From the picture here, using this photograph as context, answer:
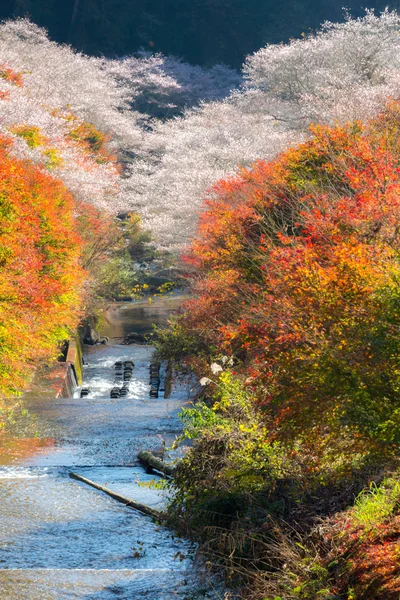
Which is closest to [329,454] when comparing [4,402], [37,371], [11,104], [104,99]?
[4,402]

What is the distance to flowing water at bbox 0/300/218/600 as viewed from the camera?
7363 mm

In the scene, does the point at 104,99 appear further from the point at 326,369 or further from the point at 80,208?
the point at 326,369

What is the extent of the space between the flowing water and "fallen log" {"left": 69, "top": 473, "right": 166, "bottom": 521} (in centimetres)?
12

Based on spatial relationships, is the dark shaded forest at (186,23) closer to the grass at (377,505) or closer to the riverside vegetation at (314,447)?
the riverside vegetation at (314,447)

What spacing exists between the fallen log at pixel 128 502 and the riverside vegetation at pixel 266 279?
1.29ft

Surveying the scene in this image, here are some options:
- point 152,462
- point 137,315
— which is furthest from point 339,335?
point 137,315

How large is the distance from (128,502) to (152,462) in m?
2.22

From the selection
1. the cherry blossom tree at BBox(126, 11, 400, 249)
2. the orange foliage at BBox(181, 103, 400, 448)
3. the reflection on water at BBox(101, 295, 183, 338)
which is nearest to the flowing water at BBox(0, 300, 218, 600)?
the orange foliage at BBox(181, 103, 400, 448)

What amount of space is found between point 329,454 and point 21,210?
12955 mm

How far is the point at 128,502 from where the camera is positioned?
10344 mm

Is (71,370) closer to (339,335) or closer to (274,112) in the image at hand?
(339,335)

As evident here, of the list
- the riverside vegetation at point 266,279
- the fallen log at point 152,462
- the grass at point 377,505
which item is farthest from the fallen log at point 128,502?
the grass at point 377,505

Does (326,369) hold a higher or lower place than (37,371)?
higher

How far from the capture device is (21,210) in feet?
59.7
